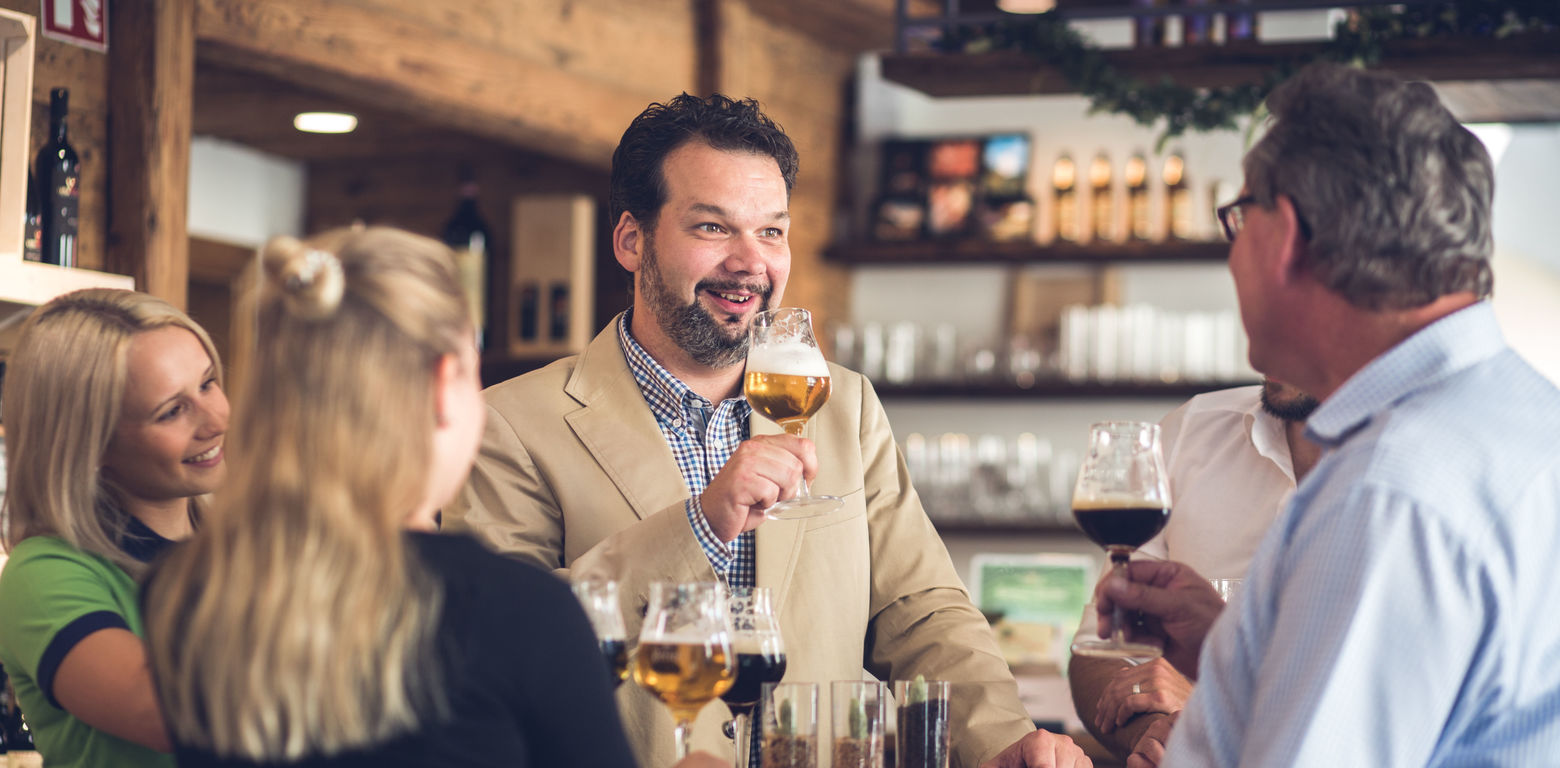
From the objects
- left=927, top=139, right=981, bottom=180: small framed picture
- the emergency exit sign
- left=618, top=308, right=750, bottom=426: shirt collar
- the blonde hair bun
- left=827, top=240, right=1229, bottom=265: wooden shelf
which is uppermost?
left=927, top=139, right=981, bottom=180: small framed picture

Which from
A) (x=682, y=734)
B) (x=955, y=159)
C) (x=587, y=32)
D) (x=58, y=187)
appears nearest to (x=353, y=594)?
(x=682, y=734)

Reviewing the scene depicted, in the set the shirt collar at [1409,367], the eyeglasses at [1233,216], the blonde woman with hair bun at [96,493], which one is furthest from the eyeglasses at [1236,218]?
the blonde woman with hair bun at [96,493]

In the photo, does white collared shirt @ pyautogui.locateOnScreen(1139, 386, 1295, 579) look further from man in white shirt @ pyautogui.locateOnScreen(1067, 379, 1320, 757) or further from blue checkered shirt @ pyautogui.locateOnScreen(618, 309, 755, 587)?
blue checkered shirt @ pyautogui.locateOnScreen(618, 309, 755, 587)

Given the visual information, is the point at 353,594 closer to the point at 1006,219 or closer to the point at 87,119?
the point at 87,119

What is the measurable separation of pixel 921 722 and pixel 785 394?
1.64ft

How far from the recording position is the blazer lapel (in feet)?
7.23

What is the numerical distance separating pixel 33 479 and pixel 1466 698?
5.22 ft

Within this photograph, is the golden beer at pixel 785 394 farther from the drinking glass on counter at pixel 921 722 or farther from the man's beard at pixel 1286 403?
the man's beard at pixel 1286 403

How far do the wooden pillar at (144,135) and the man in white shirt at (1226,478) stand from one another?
7.22 ft

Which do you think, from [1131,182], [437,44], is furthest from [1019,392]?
[437,44]

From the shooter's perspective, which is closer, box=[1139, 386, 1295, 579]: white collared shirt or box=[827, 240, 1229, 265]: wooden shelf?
box=[1139, 386, 1295, 579]: white collared shirt

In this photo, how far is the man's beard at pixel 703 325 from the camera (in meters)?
2.27

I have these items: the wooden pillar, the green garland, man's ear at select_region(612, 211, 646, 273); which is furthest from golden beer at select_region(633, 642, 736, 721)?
the green garland

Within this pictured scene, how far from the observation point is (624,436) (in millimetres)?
2238
